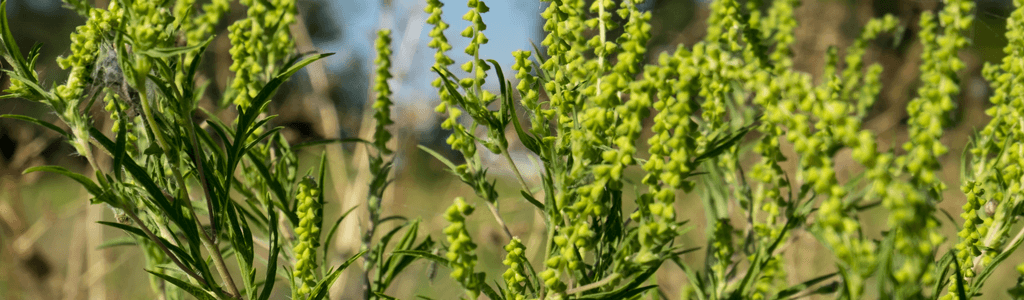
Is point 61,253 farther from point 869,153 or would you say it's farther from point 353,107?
point 869,153

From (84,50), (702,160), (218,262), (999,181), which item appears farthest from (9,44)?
(999,181)

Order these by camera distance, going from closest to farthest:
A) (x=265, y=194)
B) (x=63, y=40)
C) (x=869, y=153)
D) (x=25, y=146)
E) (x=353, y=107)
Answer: (x=869, y=153), (x=265, y=194), (x=25, y=146), (x=353, y=107), (x=63, y=40)

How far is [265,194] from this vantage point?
0.79 m

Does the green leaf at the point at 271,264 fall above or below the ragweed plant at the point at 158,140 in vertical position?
below

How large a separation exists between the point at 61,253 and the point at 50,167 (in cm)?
489

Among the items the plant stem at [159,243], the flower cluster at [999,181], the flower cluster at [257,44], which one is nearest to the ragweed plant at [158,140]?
the plant stem at [159,243]

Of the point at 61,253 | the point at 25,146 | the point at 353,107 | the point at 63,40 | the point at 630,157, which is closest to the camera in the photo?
the point at 630,157

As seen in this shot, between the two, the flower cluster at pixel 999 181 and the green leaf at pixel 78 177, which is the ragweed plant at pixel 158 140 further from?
the flower cluster at pixel 999 181

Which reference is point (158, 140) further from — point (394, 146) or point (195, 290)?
point (394, 146)

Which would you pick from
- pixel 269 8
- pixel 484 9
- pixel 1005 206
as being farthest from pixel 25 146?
pixel 1005 206

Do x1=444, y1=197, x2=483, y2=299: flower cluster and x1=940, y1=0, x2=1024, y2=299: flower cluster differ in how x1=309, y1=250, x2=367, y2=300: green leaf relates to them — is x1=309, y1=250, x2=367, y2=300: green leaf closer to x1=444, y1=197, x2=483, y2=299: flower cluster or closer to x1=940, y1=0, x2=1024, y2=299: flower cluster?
x1=444, y1=197, x2=483, y2=299: flower cluster

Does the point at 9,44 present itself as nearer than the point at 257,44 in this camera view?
Yes

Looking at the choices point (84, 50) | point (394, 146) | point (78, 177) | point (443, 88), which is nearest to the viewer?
point (78, 177)

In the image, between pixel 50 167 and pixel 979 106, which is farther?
pixel 979 106
